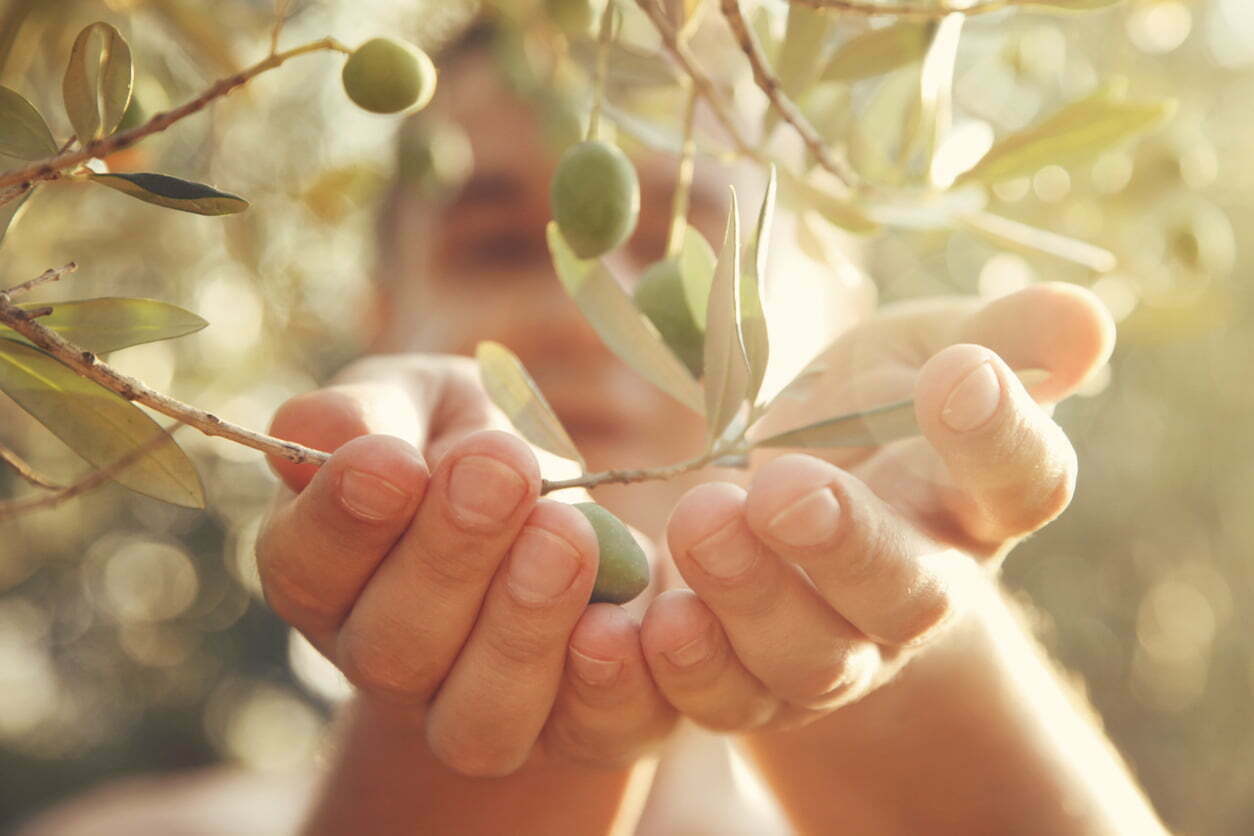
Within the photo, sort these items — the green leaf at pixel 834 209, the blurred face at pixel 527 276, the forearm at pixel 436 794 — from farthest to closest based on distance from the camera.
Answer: the blurred face at pixel 527 276, the forearm at pixel 436 794, the green leaf at pixel 834 209

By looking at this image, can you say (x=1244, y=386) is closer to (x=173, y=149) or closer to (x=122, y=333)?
(x=173, y=149)

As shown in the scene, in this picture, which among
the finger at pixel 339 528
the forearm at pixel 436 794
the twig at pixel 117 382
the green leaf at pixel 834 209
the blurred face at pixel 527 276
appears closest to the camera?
the twig at pixel 117 382

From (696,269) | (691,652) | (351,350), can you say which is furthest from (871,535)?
(351,350)

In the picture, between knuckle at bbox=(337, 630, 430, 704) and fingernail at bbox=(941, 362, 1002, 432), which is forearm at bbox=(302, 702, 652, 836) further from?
fingernail at bbox=(941, 362, 1002, 432)

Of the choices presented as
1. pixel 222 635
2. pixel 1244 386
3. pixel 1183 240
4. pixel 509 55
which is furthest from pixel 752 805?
pixel 222 635

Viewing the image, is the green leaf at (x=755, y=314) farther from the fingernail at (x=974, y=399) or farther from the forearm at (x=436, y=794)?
the forearm at (x=436, y=794)

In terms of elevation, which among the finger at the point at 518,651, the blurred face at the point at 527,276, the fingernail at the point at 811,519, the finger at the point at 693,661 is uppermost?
the blurred face at the point at 527,276

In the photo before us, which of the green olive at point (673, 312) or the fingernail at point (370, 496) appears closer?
the fingernail at point (370, 496)

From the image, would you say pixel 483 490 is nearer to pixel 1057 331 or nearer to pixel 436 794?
pixel 1057 331

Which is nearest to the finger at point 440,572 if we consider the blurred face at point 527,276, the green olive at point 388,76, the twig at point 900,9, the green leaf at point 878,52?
the green olive at point 388,76
